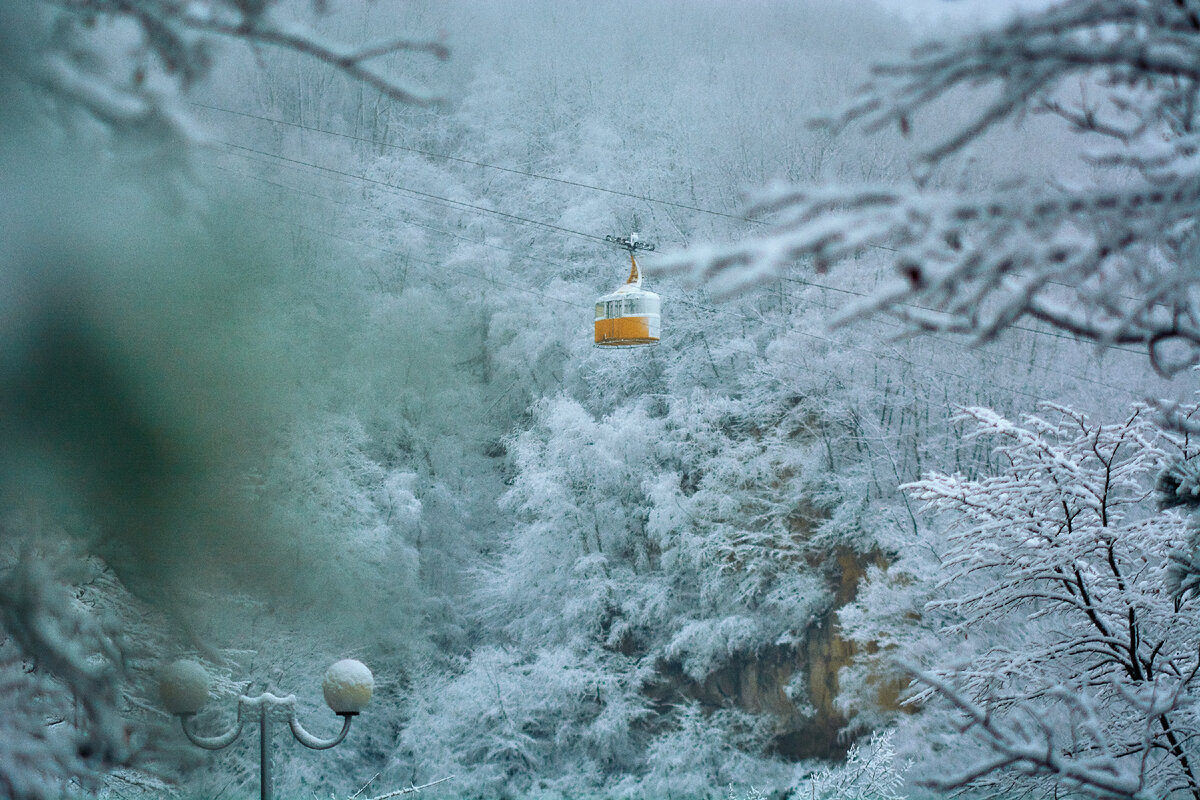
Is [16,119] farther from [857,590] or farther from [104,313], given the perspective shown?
[857,590]

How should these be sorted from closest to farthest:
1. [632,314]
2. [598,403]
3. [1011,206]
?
[1011,206] → [632,314] → [598,403]

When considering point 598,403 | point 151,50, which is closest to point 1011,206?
point 151,50

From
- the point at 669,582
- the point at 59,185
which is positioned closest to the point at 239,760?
the point at 669,582

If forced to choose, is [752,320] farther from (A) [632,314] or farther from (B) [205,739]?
(B) [205,739]

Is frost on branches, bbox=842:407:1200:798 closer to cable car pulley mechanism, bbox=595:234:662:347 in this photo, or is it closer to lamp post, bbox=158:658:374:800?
lamp post, bbox=158:658:374:800

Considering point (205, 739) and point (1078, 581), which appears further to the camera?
point (1078, 581)

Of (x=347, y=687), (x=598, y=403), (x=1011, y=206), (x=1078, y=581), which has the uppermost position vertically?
(x=1011, y=206)

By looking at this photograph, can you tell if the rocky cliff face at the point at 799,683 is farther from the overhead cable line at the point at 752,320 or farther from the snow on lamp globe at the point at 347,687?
the snow on lamp globe at the point at 347,687
